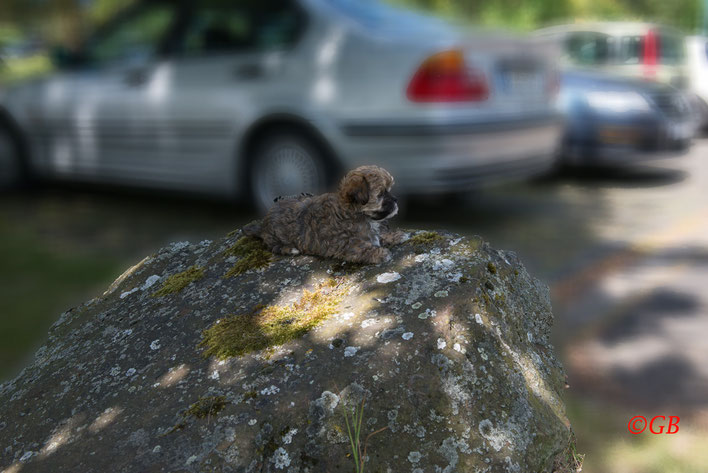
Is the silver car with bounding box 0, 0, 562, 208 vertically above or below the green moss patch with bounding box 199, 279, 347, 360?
A: above

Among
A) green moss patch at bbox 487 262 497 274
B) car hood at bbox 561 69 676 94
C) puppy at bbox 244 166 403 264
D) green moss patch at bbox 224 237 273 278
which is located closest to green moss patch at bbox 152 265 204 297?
green moss patch at bbox 224 237 273 278

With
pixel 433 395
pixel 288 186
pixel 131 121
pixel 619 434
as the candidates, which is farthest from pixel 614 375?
pixel 131 121

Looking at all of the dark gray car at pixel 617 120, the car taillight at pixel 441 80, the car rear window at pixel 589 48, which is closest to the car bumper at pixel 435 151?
the car taillight at pixel 441 80

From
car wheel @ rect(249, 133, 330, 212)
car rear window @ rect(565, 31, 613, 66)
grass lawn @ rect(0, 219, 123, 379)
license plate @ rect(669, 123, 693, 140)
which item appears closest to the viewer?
grass lawn @ rect(0, 219, 123, 379)

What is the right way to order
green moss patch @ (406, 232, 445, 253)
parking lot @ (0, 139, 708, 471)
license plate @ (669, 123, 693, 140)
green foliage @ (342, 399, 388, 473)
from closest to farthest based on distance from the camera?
green foliage @ (342, 399, 388, 473) → green moss patch @ (406, 232, 445, 253) → parking lot @ (0, 139, 708, 471) → license plate @ (669, 123, 693, 140)

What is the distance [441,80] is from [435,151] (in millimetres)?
544

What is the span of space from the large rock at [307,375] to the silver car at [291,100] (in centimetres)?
318

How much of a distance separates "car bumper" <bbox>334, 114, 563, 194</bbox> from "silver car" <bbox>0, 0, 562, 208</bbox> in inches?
0.4

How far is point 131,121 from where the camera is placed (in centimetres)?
663

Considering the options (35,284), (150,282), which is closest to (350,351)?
(150,282)

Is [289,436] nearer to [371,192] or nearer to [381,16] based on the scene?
[371,192]

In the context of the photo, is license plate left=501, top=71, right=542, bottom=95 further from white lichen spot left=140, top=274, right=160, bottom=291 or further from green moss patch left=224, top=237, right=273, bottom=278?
white lichen spot left=140, top=274, right=160, bottom=291

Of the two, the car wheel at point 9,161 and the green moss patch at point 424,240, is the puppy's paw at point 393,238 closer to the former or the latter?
the green moss patch at point 424,240

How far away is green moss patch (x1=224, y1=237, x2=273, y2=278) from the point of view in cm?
233
